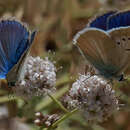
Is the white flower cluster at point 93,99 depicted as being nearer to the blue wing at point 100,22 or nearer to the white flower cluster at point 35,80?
the white flower cluster at point 35,80

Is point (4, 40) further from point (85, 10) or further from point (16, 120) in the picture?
point (85, 10)

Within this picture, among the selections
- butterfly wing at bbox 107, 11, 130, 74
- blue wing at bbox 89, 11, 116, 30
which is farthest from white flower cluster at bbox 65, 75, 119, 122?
blue wing at bbox 89, 11, 116, 30

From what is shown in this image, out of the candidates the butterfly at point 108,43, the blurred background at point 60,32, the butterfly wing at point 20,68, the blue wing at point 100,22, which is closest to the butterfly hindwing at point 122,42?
the butterfly at point 108,43

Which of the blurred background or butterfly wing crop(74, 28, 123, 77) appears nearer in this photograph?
butterfly wing crop(74, 28, 123, 77)

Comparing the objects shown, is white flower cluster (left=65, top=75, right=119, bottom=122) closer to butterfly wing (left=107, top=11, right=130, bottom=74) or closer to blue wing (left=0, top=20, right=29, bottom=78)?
butterfly wing (left=107, top=11, right=130, bottom=74)

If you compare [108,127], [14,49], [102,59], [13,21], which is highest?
[13,21]

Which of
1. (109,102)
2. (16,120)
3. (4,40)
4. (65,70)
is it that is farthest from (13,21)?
(65,70)

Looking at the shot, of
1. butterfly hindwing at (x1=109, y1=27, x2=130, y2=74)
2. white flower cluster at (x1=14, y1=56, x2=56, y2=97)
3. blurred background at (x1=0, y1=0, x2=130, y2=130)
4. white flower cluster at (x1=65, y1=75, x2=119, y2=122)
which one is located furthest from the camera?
blurred background at (x1=0, y1=0, x2=130, y2=130)

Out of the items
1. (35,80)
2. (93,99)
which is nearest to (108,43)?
(93,99)
